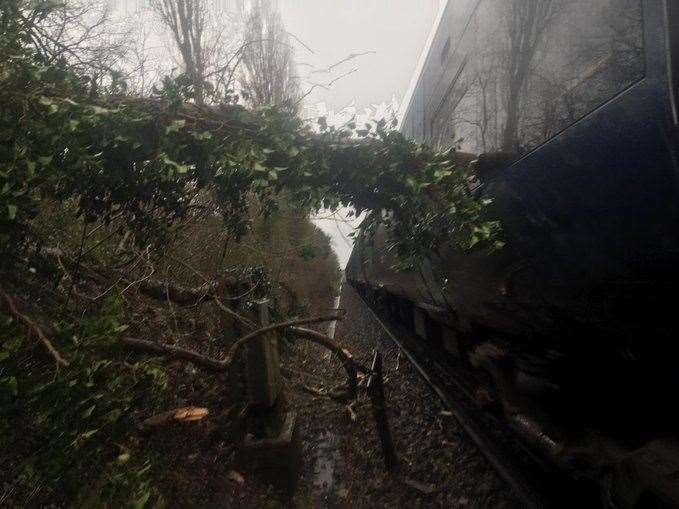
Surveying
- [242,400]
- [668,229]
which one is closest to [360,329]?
[242,400]

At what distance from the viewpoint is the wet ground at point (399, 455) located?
3.41 m

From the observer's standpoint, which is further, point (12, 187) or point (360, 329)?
point (360, 329)

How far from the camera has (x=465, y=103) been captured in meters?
3.75

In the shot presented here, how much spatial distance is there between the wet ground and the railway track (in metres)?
0.12

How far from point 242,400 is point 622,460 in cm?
350

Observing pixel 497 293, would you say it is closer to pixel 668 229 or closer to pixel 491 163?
pixel 491 163

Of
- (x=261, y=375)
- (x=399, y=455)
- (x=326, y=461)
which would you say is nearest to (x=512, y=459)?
(x=399, y=455)

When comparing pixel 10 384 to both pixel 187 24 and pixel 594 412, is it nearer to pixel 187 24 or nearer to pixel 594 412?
pixel 594 412

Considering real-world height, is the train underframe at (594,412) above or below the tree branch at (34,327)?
below

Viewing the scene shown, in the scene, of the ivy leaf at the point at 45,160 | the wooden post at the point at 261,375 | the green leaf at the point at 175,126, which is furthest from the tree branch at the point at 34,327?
the wooden post at the point at 261,375

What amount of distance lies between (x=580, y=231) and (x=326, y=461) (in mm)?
3502

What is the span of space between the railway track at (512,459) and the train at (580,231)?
358mm

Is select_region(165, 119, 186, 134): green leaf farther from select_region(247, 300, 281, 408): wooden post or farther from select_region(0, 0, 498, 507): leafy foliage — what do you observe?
select_region(247, 300, 281, 408): wooden post

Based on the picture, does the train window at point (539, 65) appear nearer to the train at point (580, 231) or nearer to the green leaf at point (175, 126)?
the train at point (580, 231)
